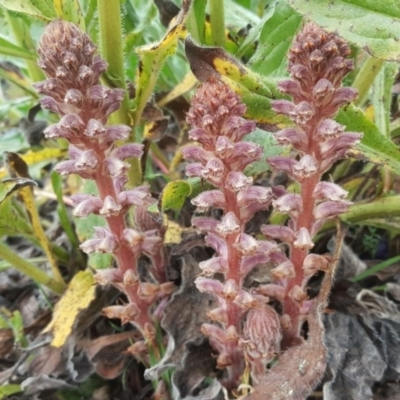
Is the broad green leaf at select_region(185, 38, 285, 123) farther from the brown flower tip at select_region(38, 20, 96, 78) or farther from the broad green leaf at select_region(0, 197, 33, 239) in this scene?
the broad green leaf at select_region(0, 197, 33, 239)

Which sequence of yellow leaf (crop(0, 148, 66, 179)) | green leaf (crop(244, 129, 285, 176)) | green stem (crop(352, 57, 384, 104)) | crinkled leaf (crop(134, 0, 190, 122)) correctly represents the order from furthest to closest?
1. yellow leaf (crop(0, 148, 66, 179))
2. green stem (crop(352, 57, 384, 104))
3. green leaf (crop(244, 129, 285, 176))
4. crinkled leaf (crop(134, 0, 190, 122))

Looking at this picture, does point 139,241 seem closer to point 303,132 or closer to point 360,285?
point 303,132

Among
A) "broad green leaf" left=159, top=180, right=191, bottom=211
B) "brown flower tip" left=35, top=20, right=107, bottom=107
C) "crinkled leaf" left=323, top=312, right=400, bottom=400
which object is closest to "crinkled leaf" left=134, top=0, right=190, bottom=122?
"brown flower tip" left=35, top=20, right=107, bottom=107

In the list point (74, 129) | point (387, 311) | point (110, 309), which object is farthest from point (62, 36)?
point (387, 311)

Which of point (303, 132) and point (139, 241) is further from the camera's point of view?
point (139, 241)

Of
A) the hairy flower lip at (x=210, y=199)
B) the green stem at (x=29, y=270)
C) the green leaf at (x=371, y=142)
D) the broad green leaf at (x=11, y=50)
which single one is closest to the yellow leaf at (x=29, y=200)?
the green stem at (x=29, y=270)

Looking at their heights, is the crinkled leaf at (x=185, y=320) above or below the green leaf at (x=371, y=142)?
below

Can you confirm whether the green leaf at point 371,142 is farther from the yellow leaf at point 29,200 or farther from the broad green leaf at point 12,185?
the yellow leaf at point 29,200
